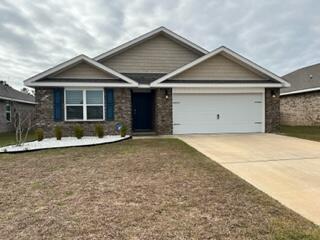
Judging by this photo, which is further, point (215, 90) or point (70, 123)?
point (215, 90)

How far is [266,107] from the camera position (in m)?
Answer: 14.8

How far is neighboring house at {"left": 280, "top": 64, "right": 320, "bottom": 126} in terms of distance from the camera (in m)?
19.7

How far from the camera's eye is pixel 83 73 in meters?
13.4

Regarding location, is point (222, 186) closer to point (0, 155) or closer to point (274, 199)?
point (274, 199)

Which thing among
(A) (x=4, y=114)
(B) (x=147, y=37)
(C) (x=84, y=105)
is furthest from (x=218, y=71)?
(A) (x=4, y=114)

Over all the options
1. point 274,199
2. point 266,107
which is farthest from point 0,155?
point 266,107

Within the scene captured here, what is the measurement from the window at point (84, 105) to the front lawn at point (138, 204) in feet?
20.2

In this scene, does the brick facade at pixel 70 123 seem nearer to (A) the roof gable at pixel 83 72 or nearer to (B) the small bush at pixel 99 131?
(B) the small bush at pixel 99 131

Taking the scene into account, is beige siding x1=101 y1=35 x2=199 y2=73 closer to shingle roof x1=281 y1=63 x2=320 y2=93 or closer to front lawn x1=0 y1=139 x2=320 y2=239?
front lawn x1=0 y1=139 x2=320 y2=239

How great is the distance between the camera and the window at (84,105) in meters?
13.3

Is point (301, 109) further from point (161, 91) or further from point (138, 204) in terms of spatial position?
point (138, 204)

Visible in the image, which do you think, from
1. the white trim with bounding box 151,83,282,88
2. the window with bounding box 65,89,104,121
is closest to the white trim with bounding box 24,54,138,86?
the window with bounding box 65,89,104,121

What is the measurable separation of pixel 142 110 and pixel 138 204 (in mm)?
11749

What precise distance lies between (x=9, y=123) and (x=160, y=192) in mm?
19996
